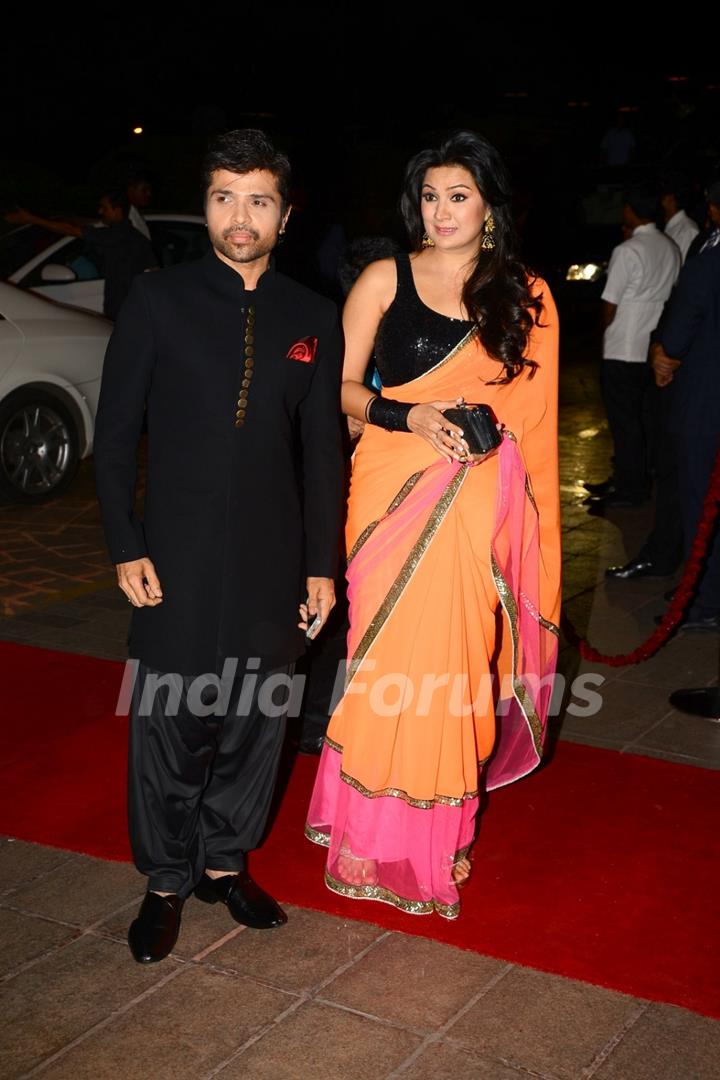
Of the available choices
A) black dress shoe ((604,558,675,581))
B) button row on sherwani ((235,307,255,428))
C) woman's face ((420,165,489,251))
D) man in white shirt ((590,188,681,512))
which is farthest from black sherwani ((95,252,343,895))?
man in white shirt ((590,188,681,512))

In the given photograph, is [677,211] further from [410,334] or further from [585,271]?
[585,271]

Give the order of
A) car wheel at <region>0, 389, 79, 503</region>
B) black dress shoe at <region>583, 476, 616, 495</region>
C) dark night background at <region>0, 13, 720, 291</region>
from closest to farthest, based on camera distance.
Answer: car wheel at <region>0, 389, 79, 503</region>
black dress shoe at <region>583, 476, 616, 495</region>
dark night background at <region>0, 13, 720, 291</region>

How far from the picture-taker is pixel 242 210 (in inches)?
128

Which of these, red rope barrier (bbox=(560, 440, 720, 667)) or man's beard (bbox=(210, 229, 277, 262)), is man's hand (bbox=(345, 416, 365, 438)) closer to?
man's beard (bbox=(210, 229, 277, 262))

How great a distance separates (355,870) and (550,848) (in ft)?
2.28

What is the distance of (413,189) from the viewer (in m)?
3.71

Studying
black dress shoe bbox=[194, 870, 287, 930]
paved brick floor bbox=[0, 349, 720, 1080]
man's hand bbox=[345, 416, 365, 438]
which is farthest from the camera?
man's hand bbox=[345, 416, 365, 438]

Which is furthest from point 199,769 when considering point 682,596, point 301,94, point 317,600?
point 301,94

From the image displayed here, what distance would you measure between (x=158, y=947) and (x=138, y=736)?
0.54 meters

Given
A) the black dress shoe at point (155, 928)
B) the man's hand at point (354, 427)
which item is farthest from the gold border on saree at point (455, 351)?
the black dress shoe at point (155, 928)

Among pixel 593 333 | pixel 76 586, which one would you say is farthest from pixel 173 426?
pixel 593 333

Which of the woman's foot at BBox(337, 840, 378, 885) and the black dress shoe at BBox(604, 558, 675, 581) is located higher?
the black dress shoe at BBox(604, 558, 675, 581)

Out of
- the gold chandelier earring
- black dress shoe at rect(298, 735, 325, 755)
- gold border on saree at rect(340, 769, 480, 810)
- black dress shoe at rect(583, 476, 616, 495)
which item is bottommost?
black dress shoe at rect(298, 735, 325, 755)

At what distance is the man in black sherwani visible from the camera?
3.26m
